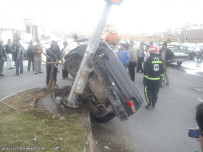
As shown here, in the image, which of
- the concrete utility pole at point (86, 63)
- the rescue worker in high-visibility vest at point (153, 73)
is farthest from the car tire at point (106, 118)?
the rescue worker in high-visibility vest at point (153, 73)

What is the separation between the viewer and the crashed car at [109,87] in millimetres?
3771

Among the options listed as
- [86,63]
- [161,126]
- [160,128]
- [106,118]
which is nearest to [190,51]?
[161,126]

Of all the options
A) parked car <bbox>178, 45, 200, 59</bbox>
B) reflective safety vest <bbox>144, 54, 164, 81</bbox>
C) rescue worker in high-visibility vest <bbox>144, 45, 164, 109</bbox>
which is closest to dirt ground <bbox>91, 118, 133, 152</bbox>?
rescue worker in high-visibility vest <bbox>144, 45, 164, 109</bbox>

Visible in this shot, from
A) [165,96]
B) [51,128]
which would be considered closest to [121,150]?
[51,128]

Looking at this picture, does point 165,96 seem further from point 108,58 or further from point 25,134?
point 25,134

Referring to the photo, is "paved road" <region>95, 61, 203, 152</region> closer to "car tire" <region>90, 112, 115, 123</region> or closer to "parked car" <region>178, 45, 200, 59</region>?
"car tire" <region>90, 112, 115, 123</region>

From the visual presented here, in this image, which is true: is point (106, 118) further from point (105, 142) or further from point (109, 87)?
point (109, 87)

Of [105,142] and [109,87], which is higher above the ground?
[109,87]

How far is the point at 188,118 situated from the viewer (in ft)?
17.9

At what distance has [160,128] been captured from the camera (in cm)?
486

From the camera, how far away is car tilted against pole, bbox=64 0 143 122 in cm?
377

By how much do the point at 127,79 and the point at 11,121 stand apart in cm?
243

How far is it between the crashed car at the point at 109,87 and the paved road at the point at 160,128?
1.67 feet

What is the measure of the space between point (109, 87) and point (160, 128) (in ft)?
6.39
